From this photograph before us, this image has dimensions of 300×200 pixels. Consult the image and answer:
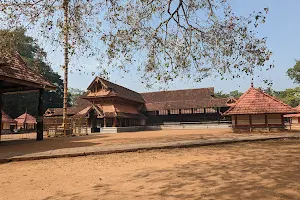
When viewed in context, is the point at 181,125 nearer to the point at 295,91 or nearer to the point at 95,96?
the point at 95,96

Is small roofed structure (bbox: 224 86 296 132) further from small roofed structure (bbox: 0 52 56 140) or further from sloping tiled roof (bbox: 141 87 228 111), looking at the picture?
small roofed structure (bbox: 0 52 56 140)

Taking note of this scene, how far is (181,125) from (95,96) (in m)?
13.4

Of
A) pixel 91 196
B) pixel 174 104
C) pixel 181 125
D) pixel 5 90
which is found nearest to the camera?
pixel 91 196

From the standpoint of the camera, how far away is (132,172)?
5809mm

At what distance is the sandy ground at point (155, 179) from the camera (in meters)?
4.05

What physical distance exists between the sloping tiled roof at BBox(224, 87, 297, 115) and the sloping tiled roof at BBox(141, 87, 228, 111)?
1186 cm

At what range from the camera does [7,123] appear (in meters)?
39.3

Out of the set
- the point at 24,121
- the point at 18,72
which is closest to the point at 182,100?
the point at 24,121

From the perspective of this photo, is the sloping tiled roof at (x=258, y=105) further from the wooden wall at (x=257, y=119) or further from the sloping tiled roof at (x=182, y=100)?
the sloping tiled roof at (x=182, y=100)

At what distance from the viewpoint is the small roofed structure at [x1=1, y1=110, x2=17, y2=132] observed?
36594 millimetres

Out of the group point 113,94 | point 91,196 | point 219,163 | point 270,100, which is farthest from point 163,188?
point 113,94

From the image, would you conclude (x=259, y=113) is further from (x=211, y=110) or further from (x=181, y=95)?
(x=181, y=95)

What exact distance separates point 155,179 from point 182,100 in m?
35.9

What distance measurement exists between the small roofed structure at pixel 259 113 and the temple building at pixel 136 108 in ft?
40.4
